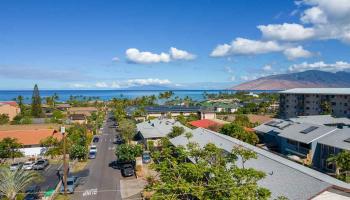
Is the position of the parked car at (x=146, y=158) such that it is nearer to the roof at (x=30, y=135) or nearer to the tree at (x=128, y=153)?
the tree at (x=128, y=153)

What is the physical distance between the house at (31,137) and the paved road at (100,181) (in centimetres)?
1026

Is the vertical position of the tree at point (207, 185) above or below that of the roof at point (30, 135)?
above

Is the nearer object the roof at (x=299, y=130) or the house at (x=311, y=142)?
the house at (x=311, y=142)

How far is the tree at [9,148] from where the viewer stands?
175ft

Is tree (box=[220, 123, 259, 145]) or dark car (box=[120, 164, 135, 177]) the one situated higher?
tree (box=[220, 123, 259, 145])

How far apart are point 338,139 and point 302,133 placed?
23.0 ft

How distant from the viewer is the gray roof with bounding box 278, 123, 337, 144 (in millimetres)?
46469

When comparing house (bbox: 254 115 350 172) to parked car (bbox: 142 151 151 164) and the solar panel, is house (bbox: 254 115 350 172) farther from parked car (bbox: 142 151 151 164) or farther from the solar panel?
parked car (bbox: 142 151 151 164)

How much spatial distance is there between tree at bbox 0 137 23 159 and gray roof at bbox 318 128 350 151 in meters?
48.6

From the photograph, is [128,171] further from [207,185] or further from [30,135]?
[30,135]

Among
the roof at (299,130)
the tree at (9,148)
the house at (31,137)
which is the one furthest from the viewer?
the house at (31,137)

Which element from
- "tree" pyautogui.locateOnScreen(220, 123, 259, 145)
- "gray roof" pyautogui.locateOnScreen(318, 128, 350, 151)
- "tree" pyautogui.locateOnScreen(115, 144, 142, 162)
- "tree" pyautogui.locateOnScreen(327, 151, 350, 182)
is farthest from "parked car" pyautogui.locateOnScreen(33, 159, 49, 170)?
"gray roof" pyautogui.locateOnScreen(318, 128, 350, 151)

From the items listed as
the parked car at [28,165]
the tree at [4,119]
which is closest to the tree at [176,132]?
the parked car at [28,165]

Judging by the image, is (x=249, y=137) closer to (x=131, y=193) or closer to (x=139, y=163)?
(x=139, y=163)
